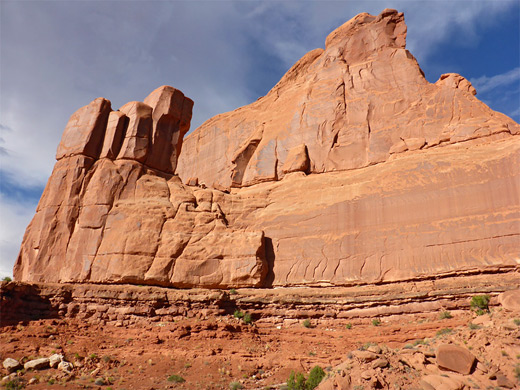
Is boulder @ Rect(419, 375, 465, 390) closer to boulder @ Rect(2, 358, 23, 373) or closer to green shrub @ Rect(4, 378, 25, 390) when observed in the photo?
green shrub @ Rect(4, 378, 25, 390)

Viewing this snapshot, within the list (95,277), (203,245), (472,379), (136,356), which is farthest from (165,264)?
(472,379)

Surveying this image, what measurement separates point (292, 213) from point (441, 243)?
8749 millimetres

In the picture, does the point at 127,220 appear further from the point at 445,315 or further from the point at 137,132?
the point at 445,315

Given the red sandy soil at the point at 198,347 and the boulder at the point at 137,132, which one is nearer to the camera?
the red sandy soil at the point at 198,347

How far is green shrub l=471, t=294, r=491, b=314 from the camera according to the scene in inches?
697

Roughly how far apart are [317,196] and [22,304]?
1728 centimetres

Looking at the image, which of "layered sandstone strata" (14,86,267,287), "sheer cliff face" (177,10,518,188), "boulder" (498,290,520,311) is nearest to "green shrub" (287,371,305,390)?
"boulder" (498,290,520,311)

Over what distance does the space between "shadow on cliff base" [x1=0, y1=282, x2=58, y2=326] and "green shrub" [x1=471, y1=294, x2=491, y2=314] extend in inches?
806

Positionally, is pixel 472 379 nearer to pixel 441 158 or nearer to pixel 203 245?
pixel 441 158

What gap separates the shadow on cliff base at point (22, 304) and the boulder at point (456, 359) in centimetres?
1850

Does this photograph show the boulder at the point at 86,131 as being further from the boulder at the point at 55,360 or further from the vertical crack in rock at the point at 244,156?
the boulder at the point at 55,360

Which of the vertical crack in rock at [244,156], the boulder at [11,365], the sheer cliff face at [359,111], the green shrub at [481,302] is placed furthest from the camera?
the vertical crack in rock at [244,156]

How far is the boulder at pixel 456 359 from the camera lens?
39.6 feet

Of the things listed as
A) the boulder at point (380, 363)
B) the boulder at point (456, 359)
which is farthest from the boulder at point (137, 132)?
the boulder at point (456, 359)
